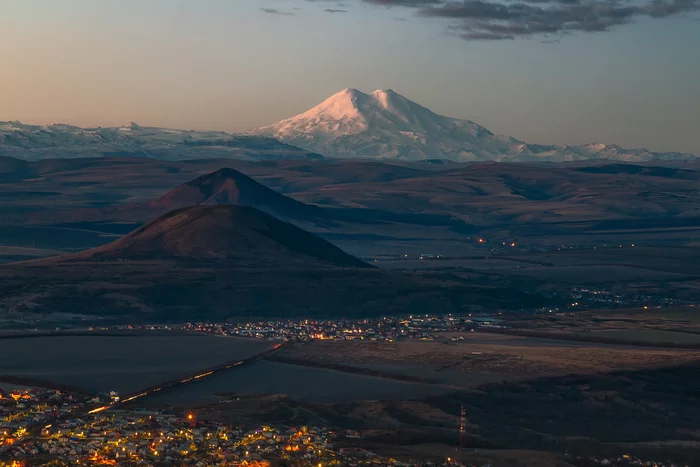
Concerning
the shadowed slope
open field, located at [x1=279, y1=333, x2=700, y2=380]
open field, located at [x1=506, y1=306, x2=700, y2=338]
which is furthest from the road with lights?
the shadowed slope

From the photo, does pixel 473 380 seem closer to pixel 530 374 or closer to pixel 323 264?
pixel 530 374

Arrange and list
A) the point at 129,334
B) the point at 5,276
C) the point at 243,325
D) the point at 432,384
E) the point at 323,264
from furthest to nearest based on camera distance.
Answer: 1. the point at 323,264
2. the point at 5,276
3. the point at 243,325
4. the point at 129,334
5. the point at 432,384

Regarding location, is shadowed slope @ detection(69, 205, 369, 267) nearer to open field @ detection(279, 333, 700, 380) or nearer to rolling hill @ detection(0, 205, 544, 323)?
rolling hill @ detection(0, 205, 544, 323)

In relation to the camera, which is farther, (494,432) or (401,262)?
(401,262)

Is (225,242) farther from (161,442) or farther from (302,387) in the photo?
(161,442)

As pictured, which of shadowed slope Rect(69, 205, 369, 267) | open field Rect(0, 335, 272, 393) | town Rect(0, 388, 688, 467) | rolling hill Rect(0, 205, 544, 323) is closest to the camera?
town Rect(0, 388, 688, 467)

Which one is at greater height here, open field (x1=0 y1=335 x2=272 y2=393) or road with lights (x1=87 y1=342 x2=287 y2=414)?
road with lights (x1=87 y1=342 x2=287 y2=414)

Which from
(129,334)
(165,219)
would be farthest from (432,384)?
(165,219)
